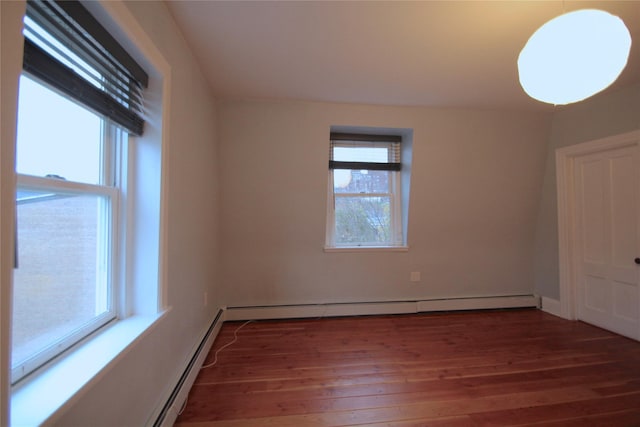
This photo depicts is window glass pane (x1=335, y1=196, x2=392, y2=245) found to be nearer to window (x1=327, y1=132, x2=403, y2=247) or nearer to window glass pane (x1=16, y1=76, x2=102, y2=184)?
window (x1=327, y1=132, x2=403, y2=247)

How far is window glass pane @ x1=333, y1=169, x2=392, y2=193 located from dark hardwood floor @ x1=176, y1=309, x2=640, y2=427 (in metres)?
1.57

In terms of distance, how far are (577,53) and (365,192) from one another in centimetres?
216

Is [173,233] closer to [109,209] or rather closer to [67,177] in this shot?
[109,209]

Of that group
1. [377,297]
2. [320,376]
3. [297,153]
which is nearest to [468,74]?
[297,153]

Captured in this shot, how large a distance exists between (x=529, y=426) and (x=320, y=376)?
1.27m

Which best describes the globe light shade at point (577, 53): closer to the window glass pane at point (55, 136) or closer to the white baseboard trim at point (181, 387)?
the window glass pane at point (55, 136)

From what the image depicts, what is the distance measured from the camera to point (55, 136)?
896mm

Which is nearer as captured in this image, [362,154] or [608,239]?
[608,239]

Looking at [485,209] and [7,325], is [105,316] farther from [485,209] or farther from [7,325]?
[485,209]

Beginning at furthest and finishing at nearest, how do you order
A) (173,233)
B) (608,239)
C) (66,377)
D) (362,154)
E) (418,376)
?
(362,154)
(608,239)
(418,376)
(173,233)
(66,377)

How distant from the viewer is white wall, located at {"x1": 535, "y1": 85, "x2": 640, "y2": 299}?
7.49 ft

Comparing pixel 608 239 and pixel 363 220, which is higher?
pixel 363 220

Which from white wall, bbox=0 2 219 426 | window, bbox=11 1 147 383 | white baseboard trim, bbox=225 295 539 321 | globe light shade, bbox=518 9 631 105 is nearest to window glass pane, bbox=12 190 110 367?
window, bbox=11 1 147 383

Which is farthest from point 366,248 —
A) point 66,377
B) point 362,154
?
point 66,377
